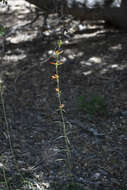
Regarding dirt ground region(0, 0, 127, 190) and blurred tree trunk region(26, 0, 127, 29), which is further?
blurred tree trunk region(26, 0, 127, 29)

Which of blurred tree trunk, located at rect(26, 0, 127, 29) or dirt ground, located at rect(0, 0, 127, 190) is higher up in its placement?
blurred tree trunk, located at rect(26, 0, 127, 29)

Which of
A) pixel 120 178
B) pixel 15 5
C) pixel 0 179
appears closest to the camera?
pixel 0 179

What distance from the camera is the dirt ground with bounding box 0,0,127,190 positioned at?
3062mm

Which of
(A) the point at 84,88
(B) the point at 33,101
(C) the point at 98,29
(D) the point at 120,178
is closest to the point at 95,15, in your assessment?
(C) the point at 98,29

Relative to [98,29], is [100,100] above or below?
below

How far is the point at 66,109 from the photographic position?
14.4 ft

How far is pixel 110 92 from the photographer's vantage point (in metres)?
4.73

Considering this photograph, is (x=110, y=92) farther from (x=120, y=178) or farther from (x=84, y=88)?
(x=120, y=178)

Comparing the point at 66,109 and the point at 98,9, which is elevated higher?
the point at 98,9

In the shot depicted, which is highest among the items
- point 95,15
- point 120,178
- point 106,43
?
point 95,15

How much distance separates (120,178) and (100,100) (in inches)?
53.7

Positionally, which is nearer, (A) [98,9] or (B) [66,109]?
(B) [66,109]

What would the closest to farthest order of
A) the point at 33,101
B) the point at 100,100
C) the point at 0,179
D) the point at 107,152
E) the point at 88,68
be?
the point at 0,179, the point at 107,152, the point at 100,100, the point at 33,101, the point at 88,68

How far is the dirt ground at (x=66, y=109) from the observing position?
306 centimetres
